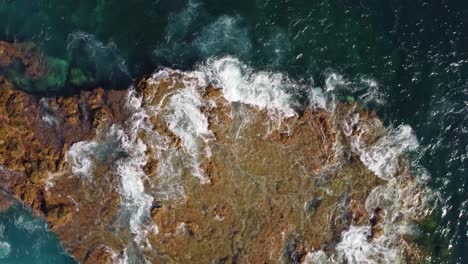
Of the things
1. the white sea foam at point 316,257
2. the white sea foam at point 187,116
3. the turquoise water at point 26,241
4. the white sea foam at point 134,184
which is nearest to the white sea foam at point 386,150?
the white sea foam at point 316,257

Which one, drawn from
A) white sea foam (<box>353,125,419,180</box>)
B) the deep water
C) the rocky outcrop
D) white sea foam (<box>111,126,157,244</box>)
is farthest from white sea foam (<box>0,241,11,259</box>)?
white sea foam (<box>353,125,419,180</box>)

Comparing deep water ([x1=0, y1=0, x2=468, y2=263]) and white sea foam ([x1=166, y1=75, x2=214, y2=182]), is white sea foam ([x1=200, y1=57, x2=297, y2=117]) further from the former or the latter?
white sea foam ([x1=166, y1=75, x2=214, y2=182])

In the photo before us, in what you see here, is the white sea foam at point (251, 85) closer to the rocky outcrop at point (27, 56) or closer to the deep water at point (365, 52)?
the deep water at point (365, 52)

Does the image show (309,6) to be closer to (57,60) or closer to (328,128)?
(328,128)

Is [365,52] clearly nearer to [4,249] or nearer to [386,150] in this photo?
[386,150]

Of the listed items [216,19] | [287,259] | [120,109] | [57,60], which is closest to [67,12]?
[57,60]

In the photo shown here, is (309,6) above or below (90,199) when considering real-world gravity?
above

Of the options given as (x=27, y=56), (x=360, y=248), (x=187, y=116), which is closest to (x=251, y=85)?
(x=187, y=116)
